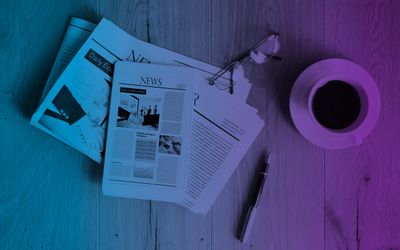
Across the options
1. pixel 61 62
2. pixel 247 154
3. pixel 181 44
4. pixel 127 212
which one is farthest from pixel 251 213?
pixel 61 62

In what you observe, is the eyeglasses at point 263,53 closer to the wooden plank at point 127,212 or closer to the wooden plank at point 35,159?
the wooden plank at point 127,212

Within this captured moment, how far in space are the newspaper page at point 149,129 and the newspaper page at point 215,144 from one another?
0.06 feet

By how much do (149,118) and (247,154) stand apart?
197 mm

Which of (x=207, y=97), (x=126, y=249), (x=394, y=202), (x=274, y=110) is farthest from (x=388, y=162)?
(x=126, y=249)

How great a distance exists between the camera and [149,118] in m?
0.64

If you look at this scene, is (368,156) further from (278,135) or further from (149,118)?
(149,118)

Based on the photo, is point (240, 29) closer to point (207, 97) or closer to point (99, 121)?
point (207, 97)

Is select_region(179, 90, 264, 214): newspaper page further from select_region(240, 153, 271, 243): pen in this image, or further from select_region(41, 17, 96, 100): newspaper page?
select_region(41, 17, 96, 100): newspaper page

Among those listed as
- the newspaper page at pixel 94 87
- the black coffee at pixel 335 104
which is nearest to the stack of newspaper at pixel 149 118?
the newspaper page at pixel 94 87

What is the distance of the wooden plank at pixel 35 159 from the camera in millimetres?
668

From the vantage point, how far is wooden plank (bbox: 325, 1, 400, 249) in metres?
0.63

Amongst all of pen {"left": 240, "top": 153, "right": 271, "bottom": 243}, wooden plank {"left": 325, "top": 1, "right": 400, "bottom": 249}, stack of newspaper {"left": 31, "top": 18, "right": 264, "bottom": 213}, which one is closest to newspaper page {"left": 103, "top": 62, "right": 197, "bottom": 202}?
stack of newspaper {"left": 31, "top": 18, "right": 264, "bottom": 213}

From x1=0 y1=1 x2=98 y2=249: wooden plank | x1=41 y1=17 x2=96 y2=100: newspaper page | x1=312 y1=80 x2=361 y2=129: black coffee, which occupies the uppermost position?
x1=312 y1=80 x2=361 y2=129: black coffee

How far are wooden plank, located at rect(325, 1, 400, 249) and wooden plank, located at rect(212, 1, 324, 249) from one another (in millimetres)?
25
